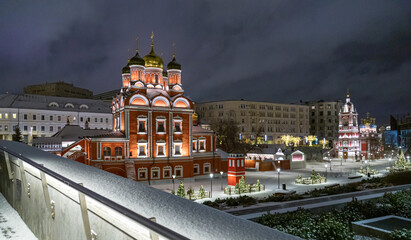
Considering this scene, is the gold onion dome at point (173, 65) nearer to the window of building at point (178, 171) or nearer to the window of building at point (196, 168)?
the window of building at point (196, 168)

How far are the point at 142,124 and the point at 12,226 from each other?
86.9ft

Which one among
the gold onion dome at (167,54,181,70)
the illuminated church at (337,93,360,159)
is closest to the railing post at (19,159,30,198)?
the gold onion dome at (167,54,181,70)

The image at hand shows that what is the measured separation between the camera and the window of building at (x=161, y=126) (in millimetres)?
34531

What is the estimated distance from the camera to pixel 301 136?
100500 millimetres

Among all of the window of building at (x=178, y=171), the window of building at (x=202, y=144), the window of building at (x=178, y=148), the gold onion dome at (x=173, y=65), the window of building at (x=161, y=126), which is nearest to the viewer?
the window of building at (x=161, y=126)

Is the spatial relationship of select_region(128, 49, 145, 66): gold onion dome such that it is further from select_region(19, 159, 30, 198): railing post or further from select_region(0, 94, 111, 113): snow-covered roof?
select_region(19, 159, 30, 198): railing post

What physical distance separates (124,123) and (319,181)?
20.0 meters

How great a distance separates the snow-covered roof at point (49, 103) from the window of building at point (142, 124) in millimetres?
31102

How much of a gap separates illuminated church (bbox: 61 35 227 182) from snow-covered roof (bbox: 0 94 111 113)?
84.3 feet

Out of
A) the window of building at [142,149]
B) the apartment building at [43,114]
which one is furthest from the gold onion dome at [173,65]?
the apartment building at [43,114]

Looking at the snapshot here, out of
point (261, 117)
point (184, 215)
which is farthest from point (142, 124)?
point (261, 117)

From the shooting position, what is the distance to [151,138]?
33875 mm

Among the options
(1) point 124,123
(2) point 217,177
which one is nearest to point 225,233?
(1) point 124,123

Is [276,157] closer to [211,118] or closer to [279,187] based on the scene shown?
[279,187]
